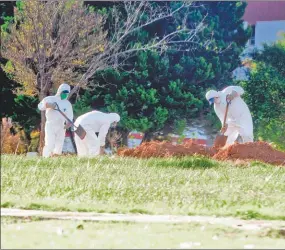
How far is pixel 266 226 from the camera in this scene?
28.2 ft

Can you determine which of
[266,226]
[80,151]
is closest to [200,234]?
[266,226]

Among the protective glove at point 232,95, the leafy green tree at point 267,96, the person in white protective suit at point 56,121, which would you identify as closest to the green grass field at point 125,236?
the person in white protective suit at point 56,121

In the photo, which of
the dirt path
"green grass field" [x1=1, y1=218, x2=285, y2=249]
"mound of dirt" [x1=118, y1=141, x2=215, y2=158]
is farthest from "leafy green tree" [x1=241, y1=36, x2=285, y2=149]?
"green grass field" [x1=1, y1=218, x2=285, y2=249]

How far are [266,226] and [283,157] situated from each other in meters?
9.57

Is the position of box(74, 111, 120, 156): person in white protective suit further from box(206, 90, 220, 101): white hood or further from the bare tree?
the bare tree

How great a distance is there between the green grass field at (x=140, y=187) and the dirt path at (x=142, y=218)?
31cm

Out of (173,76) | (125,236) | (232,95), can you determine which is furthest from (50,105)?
(173,76)

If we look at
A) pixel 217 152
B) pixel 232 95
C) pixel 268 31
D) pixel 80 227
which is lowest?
pixel 217 152

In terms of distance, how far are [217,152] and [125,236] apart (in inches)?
439

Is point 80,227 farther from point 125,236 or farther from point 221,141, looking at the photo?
point 221,141

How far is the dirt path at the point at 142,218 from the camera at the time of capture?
8.02 metres

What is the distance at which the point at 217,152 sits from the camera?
59.2ft

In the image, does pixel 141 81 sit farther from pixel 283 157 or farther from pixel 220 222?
pixel 220 222

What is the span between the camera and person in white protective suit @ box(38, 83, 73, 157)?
19.1m
